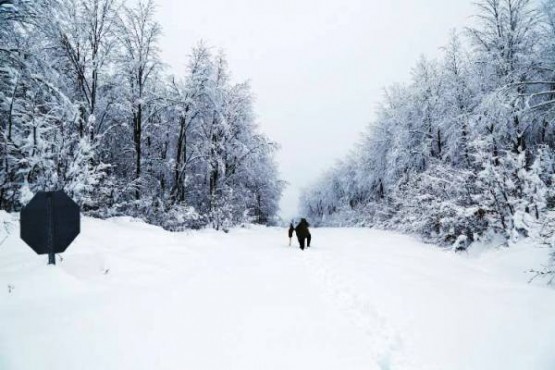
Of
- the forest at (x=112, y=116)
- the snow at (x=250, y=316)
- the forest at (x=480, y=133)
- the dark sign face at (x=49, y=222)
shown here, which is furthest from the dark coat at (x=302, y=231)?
the dark sign face at (x=49, y=222)

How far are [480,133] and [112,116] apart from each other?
20.5m

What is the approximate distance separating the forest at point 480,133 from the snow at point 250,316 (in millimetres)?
3144

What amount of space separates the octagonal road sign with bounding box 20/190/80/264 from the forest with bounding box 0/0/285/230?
3.81m

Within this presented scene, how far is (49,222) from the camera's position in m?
4.82

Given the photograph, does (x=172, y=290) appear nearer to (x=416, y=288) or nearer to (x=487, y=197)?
(x=416, y=288)

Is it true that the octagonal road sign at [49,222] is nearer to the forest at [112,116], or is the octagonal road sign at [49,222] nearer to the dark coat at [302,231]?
the forest at [112,116]

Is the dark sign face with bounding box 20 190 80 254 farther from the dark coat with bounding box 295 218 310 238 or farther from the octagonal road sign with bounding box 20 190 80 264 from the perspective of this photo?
the dark coat with bounding box 295 218 310 238

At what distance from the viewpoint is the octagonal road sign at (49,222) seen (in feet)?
15.5

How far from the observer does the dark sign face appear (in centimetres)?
472

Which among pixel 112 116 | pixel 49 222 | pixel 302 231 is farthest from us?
pixel 112 116

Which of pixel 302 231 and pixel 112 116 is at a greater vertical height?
pixel 112 116

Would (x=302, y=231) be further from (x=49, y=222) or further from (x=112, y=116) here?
(x=112, y=116)

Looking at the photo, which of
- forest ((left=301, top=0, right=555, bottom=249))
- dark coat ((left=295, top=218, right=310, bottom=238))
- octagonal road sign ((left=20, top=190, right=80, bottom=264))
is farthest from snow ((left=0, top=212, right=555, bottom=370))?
dark coat ((left=295, top=218, right=310, bottom=238))

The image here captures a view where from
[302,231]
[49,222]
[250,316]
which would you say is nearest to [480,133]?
[302,231]
